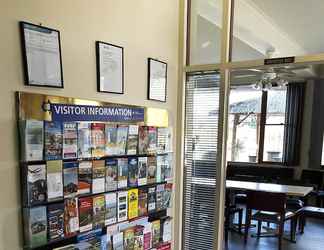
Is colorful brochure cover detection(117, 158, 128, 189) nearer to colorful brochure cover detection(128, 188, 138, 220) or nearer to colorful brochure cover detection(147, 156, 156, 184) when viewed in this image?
colorful brochure cover detection(128, 188, 138, 220)

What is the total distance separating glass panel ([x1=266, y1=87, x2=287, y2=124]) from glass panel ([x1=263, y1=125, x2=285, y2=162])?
17 centimetres

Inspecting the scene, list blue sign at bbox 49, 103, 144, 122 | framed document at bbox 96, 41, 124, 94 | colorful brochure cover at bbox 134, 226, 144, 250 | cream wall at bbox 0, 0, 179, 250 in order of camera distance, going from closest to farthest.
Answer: cream wall at bbox 0, 0, 179, 250
blue sign at bbox 49, 103, 144, 122
framed document at bbox 96, 41, 124, 94
colorful brochure cover at bbox 134, 226, 144, 250

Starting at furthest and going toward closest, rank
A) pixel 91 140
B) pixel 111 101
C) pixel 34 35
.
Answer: pixel 111 101 → pixel 91 140 → pixel 34 35

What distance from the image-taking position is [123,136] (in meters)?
2.01

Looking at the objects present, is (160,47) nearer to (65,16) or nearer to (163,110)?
(163,110)

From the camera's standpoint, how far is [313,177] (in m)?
6.18

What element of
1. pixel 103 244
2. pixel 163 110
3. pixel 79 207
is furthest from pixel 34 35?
pixel 103 244

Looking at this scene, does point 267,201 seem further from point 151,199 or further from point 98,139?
point 98,139

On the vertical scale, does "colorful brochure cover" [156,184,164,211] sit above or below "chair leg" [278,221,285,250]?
above

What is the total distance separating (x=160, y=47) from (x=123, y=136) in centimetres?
81

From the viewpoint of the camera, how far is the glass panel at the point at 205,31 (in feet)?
7.86

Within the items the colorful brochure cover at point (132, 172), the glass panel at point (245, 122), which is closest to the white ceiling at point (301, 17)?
the colorful brochure cover at point (132, 172)

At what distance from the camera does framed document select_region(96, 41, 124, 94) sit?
1850 millimetres

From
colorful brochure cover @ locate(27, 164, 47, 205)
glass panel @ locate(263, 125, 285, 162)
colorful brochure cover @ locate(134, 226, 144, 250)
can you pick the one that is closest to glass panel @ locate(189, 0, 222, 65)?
colorful brochure cover @ locate(134, 226, 144, 250)
